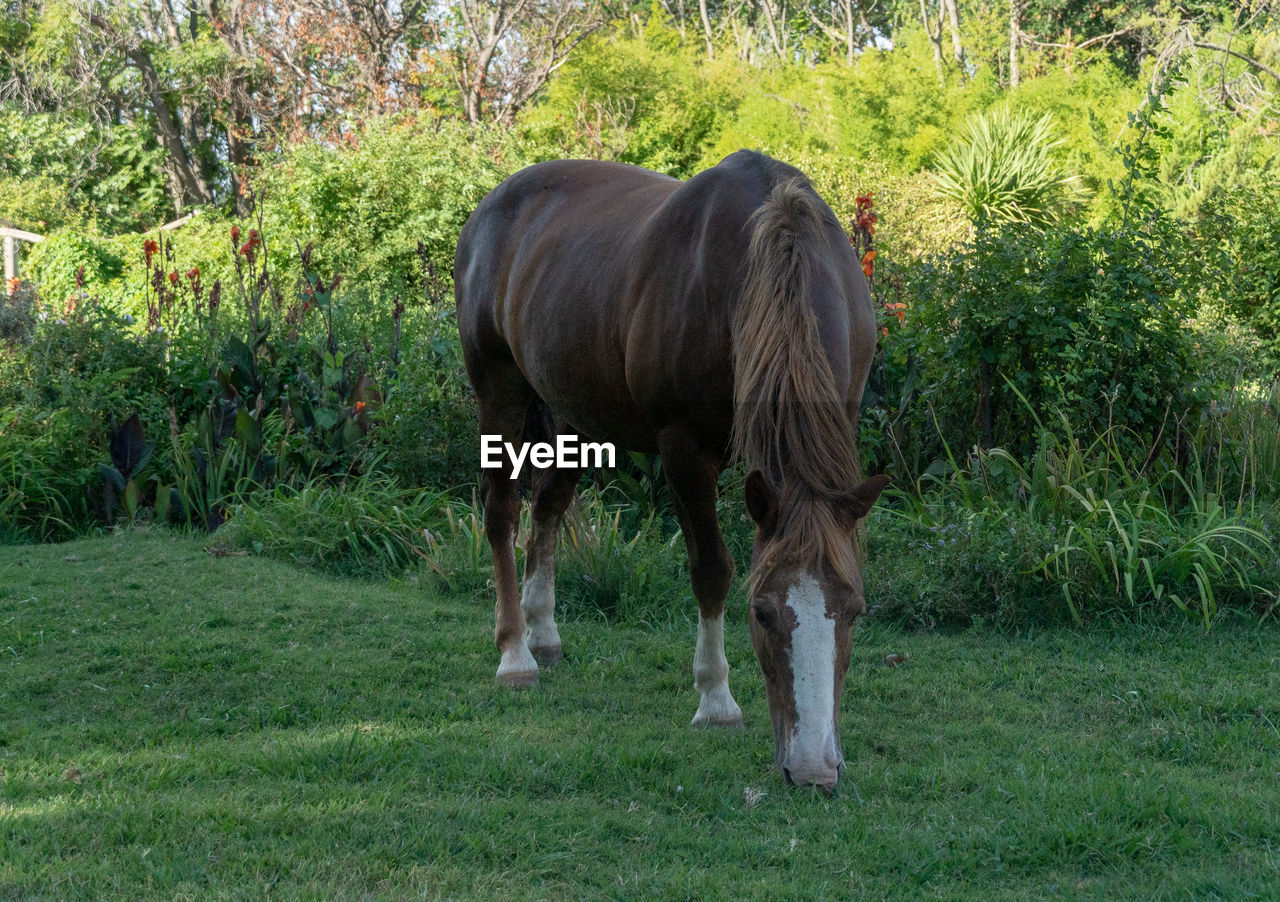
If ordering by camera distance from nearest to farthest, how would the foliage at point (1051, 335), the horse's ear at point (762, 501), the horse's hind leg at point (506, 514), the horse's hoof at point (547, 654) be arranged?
the horse's ear at point (762, 501) < the horse's hind leg at point (506, 514) < the horse's hoof at point (547, 654) < the foliage at point (1051, 335)

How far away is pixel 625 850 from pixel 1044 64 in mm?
26145

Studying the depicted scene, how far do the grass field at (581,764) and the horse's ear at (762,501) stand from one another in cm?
78

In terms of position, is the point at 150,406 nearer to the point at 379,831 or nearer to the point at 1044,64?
the point at 379,831

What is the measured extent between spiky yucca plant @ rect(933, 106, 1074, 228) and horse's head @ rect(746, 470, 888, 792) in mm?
12084

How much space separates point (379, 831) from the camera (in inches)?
116

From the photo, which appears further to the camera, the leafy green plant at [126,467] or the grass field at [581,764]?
the leafy green plant at [126,467]

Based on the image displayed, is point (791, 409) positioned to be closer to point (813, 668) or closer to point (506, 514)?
point (813, 668)

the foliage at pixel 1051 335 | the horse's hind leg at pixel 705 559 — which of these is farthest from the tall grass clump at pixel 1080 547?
the horse's hind leg at pixel 705 559

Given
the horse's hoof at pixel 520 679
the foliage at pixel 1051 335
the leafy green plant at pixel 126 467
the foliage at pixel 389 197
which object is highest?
the foliage at pixel 389 197

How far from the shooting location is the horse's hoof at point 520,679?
4.49 m

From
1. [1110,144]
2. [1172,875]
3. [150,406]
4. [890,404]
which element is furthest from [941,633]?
[1110,144]

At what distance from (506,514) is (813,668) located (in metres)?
2.37

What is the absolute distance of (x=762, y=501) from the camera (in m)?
3.10

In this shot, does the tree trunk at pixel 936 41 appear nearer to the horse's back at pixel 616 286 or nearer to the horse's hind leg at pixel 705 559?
the horse's back at pixel 616 286
